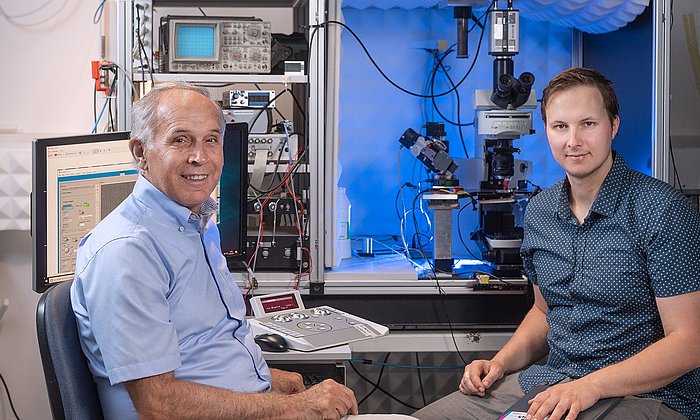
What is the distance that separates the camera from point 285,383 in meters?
2.11

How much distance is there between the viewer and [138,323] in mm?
1584

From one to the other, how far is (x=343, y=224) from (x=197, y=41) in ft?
3.03

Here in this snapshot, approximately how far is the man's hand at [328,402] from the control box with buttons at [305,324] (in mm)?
288

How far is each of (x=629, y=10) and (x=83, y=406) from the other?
2.64 metres

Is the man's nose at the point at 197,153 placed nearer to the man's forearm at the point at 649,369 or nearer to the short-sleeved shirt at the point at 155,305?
the short-sleeved shirt at the point at 155,305

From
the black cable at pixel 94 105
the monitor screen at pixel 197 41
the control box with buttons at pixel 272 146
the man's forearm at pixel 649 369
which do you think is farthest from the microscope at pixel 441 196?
the black cable at pixel 94 105

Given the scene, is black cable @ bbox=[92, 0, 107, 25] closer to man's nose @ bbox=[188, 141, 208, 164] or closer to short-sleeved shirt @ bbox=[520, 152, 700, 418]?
man's nose @ bbox=[188, 141, 208, 164]

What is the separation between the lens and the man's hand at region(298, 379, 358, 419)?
1830 millimetres

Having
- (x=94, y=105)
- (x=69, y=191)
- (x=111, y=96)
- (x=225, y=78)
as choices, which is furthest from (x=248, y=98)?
(x=69, y=191)

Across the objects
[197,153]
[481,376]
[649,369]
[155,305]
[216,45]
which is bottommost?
[481,376]

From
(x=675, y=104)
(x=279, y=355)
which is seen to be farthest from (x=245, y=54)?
(x=675, y=104)

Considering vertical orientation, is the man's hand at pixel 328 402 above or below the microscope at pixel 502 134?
below

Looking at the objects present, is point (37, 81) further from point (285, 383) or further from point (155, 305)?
point (155, 305)

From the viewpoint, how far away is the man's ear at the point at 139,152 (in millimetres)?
1839
